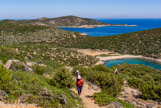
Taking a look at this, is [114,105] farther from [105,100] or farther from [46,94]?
[46,94]

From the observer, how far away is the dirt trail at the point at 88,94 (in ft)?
27.6

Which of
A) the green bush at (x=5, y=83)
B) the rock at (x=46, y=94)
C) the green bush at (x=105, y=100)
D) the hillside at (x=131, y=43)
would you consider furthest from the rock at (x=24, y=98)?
the hillside at (x=131, y=43)

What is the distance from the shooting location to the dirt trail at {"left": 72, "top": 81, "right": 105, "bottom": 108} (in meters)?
8.40

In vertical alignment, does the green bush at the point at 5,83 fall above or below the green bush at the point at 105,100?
above

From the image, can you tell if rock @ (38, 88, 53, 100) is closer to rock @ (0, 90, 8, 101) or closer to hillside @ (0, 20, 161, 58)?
rock @ (0, 90, 8, 101)

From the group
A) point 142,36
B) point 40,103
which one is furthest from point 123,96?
point 142,36

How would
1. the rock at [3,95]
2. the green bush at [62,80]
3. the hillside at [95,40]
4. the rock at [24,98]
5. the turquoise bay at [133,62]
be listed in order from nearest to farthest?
the rock at [3,95]
the rock at [24,98]
the green bush at [62,80]
the turquoise bay at [133,62]
the hillside at [95,40]

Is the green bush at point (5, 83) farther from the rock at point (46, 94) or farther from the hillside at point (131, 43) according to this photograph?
the hillside at point (131, 43)

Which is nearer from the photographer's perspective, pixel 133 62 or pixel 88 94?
pixel 88 94

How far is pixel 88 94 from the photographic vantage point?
33.6 feet

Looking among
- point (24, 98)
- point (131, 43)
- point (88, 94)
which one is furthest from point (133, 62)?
point (24, 98)

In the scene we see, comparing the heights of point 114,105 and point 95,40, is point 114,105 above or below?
above

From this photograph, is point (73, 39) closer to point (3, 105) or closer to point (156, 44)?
point (156, 44)

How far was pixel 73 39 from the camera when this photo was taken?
6222 cm
